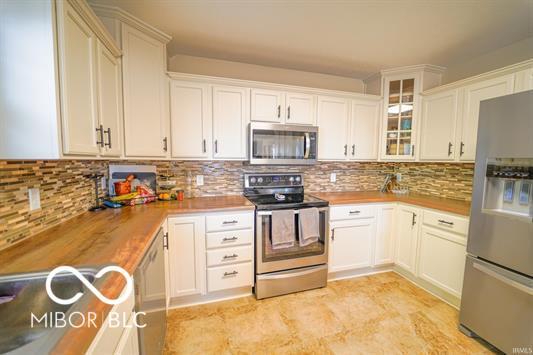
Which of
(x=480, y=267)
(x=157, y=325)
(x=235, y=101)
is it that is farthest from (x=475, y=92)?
(x=157, y=325)

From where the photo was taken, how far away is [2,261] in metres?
0.94

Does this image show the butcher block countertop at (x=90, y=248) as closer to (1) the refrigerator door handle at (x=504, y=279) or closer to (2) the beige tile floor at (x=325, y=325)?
(2) the beige tile floor at (x=325, y=325)

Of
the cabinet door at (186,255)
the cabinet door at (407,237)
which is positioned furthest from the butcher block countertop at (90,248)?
the cabinet door at (407,237)

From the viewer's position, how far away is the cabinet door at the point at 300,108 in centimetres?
244

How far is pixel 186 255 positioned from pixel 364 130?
252cm

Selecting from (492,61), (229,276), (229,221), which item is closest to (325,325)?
(229,276)

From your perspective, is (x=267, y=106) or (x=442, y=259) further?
(x=267, y=106)

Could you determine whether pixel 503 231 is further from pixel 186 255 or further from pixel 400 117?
pixel 186 255

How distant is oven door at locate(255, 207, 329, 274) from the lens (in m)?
2.07

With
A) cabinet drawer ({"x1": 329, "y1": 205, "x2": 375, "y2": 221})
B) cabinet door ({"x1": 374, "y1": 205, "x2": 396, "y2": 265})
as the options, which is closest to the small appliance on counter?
cabinet drawer ({"x1": 329, "y1": 205, "x2": 375, "y2": 221})

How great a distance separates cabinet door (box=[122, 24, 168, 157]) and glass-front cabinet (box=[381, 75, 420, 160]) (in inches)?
103

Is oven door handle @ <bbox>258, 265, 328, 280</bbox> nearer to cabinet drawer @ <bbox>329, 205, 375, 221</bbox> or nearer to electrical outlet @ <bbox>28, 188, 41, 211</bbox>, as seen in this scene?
cabinet drawer @ <bbox>329, 205, 375, 221</bbox>

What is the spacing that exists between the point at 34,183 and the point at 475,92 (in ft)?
11.9

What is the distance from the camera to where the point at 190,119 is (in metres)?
2.16
